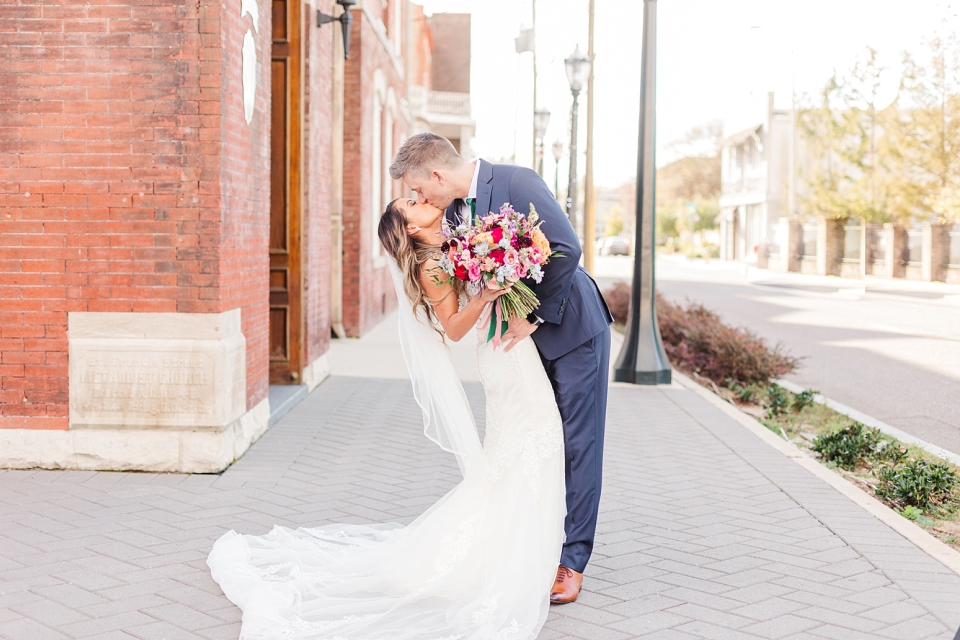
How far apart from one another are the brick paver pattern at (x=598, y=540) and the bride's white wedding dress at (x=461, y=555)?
0.63 feet

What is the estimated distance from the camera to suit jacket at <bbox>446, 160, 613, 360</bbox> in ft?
13.9

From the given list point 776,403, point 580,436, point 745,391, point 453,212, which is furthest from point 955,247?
point 453,212

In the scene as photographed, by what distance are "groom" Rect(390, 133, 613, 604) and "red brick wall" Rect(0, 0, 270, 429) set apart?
259 cm

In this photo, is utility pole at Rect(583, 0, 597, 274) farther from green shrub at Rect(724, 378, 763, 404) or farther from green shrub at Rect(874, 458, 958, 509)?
green shrub at Rect(874, 458, 958, 509)

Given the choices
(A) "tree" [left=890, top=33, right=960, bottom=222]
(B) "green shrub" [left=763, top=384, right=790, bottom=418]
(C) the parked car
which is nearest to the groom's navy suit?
(B) "green shrub" [left=763, top=384, right=790, bottom=418]

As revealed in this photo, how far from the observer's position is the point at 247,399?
7.26 m

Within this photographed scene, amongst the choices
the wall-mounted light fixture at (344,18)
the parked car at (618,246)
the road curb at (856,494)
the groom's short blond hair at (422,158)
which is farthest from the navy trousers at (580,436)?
the parked car at (618,246)

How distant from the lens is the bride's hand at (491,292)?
157 inches

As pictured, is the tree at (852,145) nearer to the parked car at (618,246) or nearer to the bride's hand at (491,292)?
the parked car at (618,246)

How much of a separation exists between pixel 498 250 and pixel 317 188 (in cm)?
694

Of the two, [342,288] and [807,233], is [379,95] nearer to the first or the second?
[342,288]

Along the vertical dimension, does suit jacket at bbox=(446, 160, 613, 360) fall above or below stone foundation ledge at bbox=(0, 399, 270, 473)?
above

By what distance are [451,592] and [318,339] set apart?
661cm

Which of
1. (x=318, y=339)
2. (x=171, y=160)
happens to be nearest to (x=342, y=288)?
(x=318, y=339)
